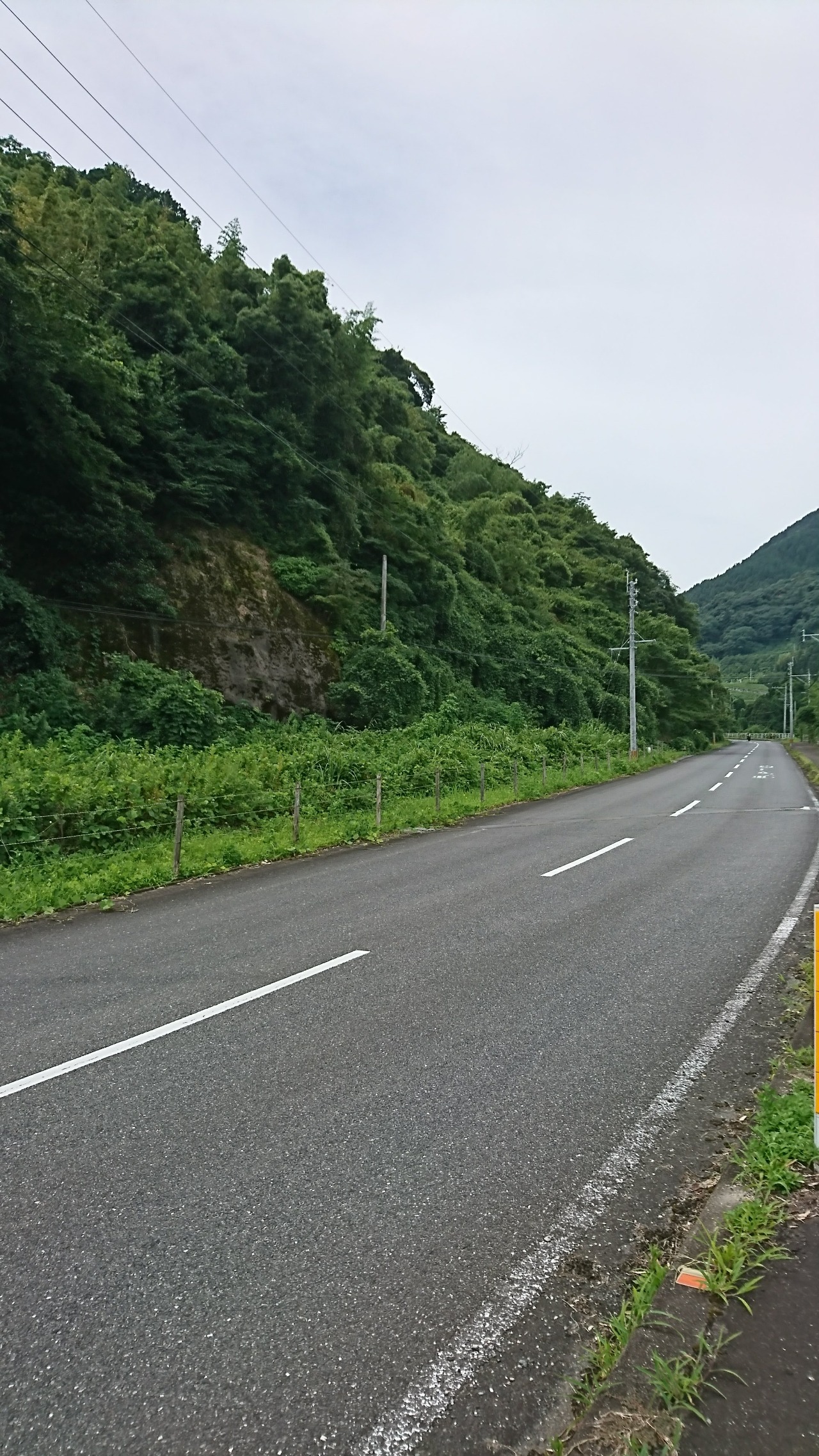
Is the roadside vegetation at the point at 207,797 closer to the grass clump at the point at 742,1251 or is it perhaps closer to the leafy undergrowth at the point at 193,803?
the leafy undergrowth at the point at 193,803

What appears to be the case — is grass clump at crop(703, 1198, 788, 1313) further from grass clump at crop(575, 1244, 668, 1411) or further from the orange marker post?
the orange marker post

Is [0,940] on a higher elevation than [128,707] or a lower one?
lower

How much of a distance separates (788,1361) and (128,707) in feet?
64.6

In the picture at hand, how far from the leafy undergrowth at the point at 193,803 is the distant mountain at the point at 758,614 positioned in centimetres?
12384

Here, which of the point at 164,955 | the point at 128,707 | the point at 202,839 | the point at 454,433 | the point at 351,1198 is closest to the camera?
the point at 351,1198

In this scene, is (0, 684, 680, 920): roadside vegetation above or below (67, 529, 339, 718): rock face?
below

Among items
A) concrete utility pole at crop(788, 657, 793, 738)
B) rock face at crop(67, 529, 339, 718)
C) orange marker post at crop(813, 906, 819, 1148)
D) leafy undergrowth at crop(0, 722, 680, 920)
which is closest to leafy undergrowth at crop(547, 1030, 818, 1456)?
orange marker post at crop(813, 906, 819, 1148)

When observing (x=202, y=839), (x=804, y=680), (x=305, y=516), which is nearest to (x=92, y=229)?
(x=305, y=516)

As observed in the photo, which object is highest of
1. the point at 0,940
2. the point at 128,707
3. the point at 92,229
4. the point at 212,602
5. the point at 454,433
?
the point at 454,433

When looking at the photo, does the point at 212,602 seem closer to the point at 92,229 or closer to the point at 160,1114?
the point at 92,229

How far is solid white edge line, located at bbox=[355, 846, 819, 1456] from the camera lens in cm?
197

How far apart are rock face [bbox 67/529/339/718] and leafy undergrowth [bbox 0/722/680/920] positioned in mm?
2681

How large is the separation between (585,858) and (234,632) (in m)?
17.1

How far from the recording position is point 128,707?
1983 centimetres
